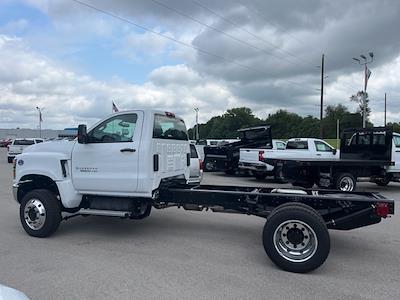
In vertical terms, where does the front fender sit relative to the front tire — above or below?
above

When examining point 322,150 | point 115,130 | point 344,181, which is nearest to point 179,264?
point 115,130

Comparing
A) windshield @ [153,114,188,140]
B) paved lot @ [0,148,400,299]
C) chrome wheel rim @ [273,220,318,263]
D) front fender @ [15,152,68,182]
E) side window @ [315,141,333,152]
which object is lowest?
paved lot @ [0,148,400,299]

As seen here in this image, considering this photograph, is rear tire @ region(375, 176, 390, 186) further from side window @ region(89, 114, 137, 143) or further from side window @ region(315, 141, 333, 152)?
side window @ region(89, 114, 137, 143)

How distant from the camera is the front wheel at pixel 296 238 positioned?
16.9ft

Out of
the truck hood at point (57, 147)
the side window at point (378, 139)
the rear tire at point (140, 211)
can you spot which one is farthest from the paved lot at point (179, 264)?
the side window at point (378, 139)

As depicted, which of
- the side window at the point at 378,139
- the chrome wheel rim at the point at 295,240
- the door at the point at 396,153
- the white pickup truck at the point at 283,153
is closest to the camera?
the chrome wheel rim at the point at 295,240

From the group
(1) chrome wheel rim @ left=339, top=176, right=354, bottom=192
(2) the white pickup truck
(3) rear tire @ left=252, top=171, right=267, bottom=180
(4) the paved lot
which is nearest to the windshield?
(4) the paved lot

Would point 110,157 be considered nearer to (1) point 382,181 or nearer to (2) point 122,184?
(2) point 122,184

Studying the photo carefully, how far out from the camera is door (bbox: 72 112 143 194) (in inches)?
252

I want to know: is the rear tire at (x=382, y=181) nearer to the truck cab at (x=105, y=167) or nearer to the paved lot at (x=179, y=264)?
the paved lot at (x=179, y=264)

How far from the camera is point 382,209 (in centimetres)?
532

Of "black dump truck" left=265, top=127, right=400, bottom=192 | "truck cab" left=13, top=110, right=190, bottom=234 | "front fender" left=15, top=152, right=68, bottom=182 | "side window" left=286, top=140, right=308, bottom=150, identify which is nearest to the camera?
"truck cab" left=13, top=110, right=190, bottom=234

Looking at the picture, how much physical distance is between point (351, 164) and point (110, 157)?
8.82 metres

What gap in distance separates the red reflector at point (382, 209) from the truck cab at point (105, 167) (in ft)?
11.0
